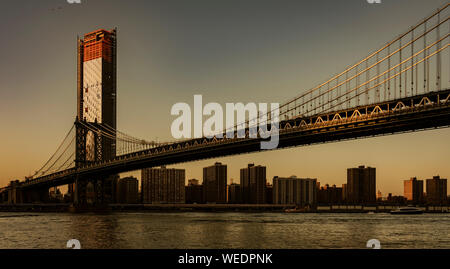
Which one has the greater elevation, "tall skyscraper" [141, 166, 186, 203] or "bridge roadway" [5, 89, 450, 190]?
"bridge roadway" [5, 89, 450, 190]

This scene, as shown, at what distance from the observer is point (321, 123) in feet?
159

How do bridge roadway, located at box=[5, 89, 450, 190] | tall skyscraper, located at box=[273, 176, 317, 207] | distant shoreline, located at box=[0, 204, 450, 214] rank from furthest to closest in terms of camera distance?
1. tall skyscraper, located at box=[273, 176, 317, 207]
2. distant shoreline, located at box=[0, 204, 450, 214]
3. bridge roadway, located at box=[5, 89, 450, 190]

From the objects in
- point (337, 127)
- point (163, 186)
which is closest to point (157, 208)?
point (163, 186)

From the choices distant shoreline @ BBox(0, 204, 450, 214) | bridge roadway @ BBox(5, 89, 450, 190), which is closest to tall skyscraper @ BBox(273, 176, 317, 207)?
distant shoreline @ BBox(0, 204, 450, 214)

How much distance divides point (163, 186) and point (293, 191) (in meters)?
43.4

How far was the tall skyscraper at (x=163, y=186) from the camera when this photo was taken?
178m

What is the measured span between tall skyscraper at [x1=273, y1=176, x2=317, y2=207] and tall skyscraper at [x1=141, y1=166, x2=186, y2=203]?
32.8m

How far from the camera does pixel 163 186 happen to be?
181 meters

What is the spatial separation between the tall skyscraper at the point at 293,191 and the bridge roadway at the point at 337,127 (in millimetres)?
104054

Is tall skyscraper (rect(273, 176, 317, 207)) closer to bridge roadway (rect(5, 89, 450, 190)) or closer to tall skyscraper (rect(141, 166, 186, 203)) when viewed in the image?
tall skyscraper (rect(141, 166, 186, 203))

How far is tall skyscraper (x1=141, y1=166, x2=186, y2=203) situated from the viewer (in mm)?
177875

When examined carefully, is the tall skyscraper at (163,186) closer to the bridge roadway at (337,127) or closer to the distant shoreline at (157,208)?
the distant shoreline at (157,208)

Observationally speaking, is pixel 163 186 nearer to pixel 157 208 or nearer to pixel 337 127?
pixel 157 208
